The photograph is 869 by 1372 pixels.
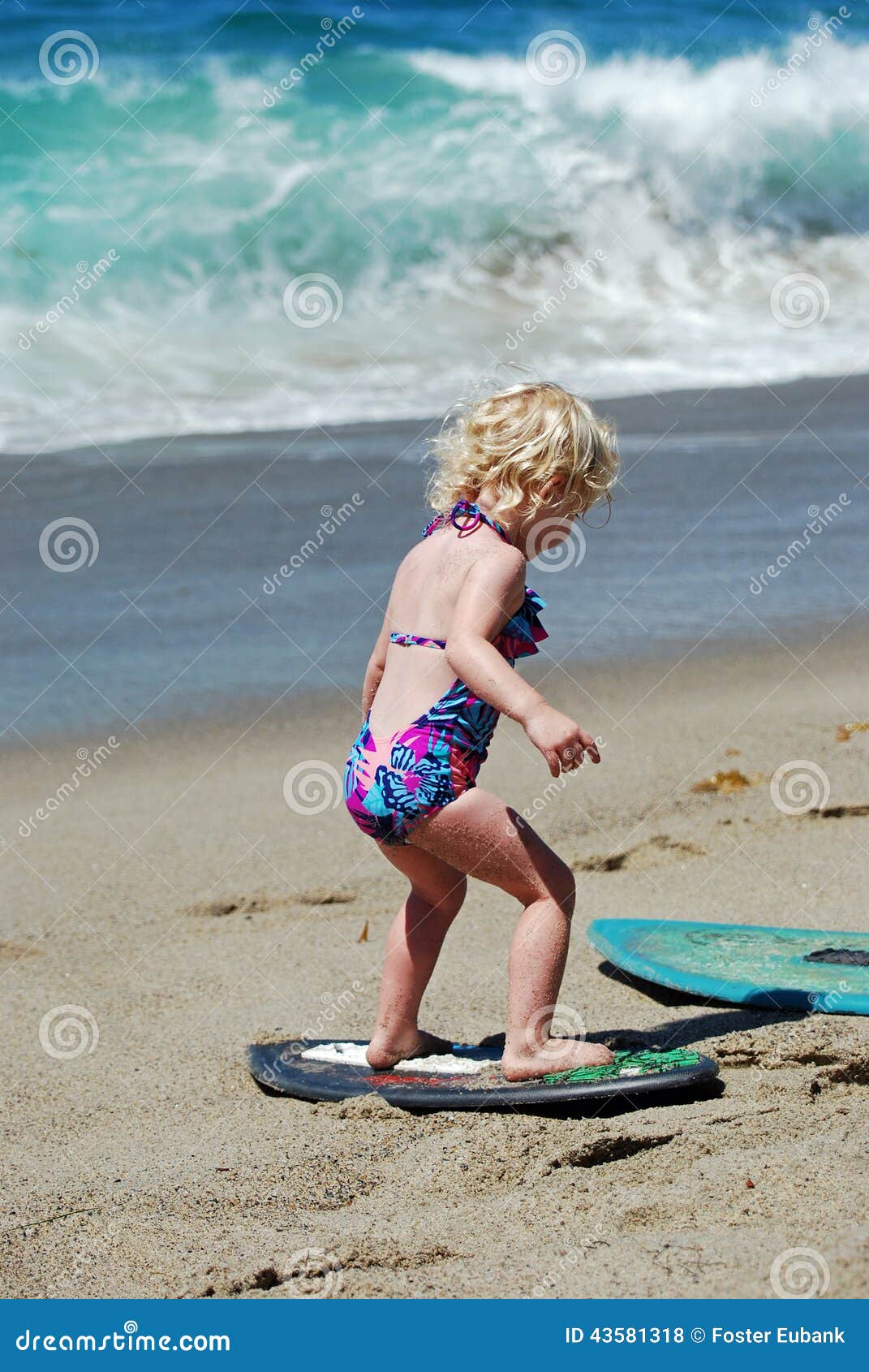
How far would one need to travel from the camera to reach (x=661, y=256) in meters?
15.9

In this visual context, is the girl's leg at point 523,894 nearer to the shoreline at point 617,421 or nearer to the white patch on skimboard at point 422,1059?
the white patch on skimboard at point 422,1059

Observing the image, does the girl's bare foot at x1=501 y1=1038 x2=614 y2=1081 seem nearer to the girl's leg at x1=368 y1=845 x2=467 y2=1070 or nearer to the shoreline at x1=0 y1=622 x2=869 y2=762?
the girl's leg at x1=368 y1=845 x2=467 y2=1070

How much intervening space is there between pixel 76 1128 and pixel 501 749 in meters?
2.39

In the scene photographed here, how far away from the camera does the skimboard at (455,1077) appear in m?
2.57

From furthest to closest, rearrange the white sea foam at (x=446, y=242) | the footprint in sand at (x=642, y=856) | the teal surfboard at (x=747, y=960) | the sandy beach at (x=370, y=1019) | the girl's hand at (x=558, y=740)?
the white sea foam at (x=446, y=242) < the footprint in sand at (x=642, y=856) < the teal surfboard at (x=747, y=960) < the girl's hand at (x=558, y=740) < the sandy beach at (x=370, y=1019)

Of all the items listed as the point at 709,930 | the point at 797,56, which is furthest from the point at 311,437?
the point at 797,56

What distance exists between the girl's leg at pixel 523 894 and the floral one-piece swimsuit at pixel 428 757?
1.6 inches

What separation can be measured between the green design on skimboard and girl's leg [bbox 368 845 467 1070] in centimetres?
37

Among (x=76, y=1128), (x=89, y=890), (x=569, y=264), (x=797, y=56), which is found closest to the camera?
(x=76, y=1128)

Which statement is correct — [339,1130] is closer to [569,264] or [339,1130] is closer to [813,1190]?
[813,1190]

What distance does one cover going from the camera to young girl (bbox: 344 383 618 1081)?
8.65 feet

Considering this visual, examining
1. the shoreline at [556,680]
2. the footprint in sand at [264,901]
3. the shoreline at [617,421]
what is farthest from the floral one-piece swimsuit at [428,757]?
the shoreline at [617,421]

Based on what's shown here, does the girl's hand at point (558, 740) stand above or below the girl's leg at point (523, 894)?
above

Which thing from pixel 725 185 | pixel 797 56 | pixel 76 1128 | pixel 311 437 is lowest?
pixel 76 1128
